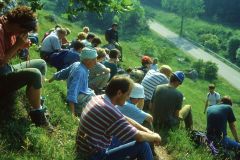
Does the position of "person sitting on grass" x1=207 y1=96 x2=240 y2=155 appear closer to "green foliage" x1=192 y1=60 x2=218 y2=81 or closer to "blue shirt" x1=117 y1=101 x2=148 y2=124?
"blue shirt" x1=117 y1=101 x2=148 y2=124

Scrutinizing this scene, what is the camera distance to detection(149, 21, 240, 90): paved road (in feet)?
193

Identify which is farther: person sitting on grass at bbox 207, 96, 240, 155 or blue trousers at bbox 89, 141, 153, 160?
person sitting on grass at bbox 207, 96, 240, 155

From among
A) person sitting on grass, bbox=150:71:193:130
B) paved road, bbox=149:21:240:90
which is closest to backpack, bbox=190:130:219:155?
person sitting on grass, bbox=150:71:193:130

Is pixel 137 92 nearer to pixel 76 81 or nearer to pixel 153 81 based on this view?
pixel 76 81

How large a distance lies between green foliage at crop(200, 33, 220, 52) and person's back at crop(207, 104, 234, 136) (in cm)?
6742

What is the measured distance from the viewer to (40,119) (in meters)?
7.02

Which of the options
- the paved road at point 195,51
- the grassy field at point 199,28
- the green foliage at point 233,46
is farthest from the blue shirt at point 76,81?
the grassy field at point 199,28

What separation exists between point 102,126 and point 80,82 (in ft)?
10.5

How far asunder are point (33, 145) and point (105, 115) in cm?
132

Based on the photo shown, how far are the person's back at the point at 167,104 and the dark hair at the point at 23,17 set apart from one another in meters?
4.49

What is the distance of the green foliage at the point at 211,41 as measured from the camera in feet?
250

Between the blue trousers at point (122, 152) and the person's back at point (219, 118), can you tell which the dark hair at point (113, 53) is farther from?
the blue trousers at point (122, 152)

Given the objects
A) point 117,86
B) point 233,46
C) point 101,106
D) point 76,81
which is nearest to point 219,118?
point 76,81

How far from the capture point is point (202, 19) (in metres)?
96.4
